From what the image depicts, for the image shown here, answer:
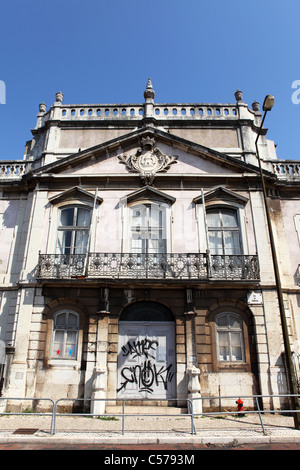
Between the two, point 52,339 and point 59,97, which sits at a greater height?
point 59,97

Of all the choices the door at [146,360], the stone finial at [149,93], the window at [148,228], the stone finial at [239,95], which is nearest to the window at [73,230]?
the window at [148,228]

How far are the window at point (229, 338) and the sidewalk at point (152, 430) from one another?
6.65ft

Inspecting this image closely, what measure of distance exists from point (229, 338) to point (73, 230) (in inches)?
302

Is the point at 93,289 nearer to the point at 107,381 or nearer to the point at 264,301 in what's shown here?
the point at 107,381

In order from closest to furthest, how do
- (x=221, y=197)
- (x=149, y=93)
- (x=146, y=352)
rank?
(x=146, y=352) → (x=221, y=197) → (x=149, y=93)

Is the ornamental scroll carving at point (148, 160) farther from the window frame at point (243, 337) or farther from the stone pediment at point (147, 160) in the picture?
the window frame at point (243, 337)

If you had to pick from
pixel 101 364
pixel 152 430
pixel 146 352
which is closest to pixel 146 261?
pixel 146 352

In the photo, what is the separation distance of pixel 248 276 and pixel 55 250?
783 centimetres

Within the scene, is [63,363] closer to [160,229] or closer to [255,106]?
[160,229]

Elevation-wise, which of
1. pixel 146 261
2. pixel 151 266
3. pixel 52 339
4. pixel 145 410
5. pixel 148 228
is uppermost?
pixel 148 228

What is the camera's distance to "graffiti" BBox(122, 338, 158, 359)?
12.1 m

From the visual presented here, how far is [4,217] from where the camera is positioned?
15.0 meters

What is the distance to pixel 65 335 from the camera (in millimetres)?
12328
